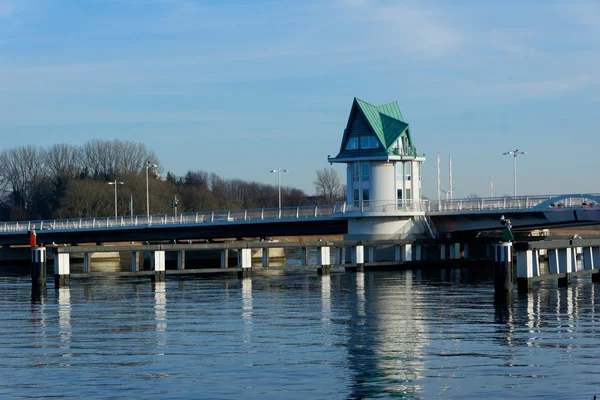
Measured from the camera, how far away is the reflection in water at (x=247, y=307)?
2458 centimetres

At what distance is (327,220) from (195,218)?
39.2ft

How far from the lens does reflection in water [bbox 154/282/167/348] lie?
23703 mm

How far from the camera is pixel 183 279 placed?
52.2 meters

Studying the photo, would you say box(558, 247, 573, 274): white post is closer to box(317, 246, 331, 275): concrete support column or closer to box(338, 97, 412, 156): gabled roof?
box(317, 246, 331, 275): concrete support column

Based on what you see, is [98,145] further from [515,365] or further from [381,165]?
[515,365]

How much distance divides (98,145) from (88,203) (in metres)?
27.3

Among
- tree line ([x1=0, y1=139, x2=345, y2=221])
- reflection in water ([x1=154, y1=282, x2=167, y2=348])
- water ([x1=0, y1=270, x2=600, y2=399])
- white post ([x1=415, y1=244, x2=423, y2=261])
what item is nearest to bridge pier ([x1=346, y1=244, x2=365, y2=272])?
white post ([x1=415, y1=244, x2=423, y2=261])

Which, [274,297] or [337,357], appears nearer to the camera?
[337,357]

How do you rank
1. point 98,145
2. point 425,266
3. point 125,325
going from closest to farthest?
point 125,325
point 425,266
point 98,145

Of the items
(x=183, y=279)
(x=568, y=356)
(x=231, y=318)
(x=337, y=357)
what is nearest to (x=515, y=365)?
(x=568, y=356)

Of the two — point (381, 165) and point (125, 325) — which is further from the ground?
point (381, 165)

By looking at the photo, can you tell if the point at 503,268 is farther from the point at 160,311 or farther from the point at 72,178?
the point at 72,178

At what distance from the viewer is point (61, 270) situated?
44406 millimetres

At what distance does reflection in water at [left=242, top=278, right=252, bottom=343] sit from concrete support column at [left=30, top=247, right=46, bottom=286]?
30.6ft
